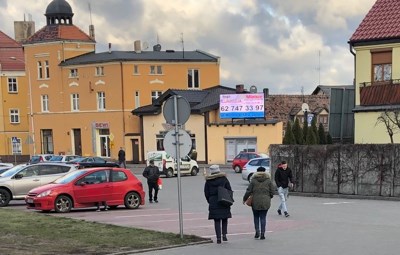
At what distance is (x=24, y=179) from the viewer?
25.3 m

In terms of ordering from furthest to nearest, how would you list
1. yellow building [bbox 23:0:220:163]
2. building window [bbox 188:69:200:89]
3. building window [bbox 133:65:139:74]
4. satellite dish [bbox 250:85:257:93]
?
building window [bbox 188:69:200:89]
building window [bbox 133:65:139:74]
yellow building [bbox 23:0:220:163]
satellite dish [bbox 250:85:257:93]

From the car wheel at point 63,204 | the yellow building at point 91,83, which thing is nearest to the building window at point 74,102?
the yellow building at point 91,83

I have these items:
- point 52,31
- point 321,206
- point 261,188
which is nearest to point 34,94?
point 52,31

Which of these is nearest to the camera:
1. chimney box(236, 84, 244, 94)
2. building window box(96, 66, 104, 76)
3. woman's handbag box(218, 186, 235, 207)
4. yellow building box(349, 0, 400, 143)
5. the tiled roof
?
woman's handbag box(218, 186, 235, 207)

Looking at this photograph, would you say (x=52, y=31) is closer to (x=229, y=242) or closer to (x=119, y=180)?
(x=119, y=180)

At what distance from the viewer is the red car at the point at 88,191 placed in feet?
68.7

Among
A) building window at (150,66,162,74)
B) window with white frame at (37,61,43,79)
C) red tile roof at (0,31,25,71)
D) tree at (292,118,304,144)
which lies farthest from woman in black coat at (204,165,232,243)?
red tile roof at (0,31,25,71)

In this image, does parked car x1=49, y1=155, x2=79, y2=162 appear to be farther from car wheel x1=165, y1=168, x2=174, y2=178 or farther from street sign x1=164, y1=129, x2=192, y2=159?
street sign x1=164, y1=129, x2=192, y2=159

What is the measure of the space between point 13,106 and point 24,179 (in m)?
58.1

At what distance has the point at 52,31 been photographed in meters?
70.5

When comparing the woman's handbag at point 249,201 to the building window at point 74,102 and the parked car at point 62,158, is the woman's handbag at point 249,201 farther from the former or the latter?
the building window at point 74,102

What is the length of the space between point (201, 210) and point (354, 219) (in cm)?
547

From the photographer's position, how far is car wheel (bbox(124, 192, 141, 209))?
73.2ft

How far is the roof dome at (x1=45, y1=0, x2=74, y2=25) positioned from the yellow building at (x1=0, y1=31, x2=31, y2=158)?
10501 mm
